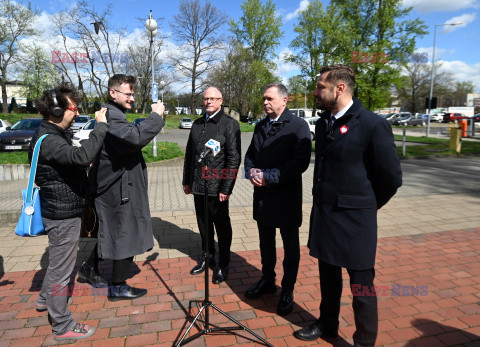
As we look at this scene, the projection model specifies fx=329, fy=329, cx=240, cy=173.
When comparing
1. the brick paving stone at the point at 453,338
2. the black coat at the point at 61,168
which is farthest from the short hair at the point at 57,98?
the brick paving stone at the point at 453,338

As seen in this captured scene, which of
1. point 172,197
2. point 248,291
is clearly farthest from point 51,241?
point 172,197

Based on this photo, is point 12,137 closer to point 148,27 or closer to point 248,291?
point 148,27

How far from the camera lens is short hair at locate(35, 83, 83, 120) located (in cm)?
251

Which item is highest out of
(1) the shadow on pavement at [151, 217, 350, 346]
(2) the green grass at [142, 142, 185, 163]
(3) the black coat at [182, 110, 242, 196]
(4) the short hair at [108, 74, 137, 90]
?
(4) the short hair at [108, 74, 137, 90]

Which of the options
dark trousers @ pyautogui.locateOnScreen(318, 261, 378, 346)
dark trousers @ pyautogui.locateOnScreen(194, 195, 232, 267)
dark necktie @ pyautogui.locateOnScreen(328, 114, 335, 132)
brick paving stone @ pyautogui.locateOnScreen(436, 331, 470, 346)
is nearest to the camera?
dark trousers @ pyautogui.locateOnScreen(318, 261, 378, 346)

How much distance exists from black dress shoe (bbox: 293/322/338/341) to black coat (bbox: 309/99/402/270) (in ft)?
2.28

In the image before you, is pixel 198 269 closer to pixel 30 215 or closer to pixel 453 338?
pixel 30 215

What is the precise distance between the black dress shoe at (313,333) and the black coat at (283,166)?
0.87 meters

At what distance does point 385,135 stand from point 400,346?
169cm

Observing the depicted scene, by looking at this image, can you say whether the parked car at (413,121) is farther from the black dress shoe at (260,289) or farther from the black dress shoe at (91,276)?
the black dress shoe at (91,276)

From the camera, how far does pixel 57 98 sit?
99.7 inches

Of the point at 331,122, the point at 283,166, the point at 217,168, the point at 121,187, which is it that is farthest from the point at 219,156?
the point at 331,122

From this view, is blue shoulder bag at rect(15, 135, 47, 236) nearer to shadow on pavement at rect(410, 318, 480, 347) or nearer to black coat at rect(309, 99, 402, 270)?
black coat at rect(309, 99, 402, 270)

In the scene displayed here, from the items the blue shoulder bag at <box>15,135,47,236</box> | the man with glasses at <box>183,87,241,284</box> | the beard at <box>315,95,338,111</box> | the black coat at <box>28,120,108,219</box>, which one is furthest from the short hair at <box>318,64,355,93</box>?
the blue shoulder bag at <box>15,135,47,236</box>
